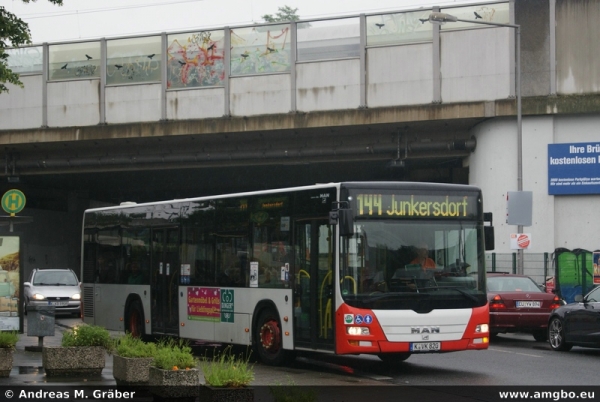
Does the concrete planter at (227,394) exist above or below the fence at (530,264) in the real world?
below

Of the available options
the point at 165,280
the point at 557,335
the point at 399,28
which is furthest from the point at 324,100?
the point at 557,335

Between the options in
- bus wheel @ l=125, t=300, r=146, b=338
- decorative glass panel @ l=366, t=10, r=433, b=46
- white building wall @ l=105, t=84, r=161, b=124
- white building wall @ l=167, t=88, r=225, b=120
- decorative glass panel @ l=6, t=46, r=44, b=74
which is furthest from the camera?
decorative glass panel @ l=6, t=46, r=44, b=74

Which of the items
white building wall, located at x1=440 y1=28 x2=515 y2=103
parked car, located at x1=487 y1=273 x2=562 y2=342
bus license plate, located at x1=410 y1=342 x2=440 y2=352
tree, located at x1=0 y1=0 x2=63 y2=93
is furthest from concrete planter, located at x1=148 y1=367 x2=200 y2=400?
white building wall, located at x1=440 y1=28 x2=515 y2=103

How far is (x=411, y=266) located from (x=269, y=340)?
2.88 metres

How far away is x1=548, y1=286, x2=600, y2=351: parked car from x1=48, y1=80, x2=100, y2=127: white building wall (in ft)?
73.9

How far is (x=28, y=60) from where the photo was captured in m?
39.8

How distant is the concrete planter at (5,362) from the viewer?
13.4 metres

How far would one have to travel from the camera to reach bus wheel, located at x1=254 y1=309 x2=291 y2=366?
1597cm

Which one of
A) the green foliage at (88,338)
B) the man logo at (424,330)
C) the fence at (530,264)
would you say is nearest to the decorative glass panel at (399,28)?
the fence at (530,264)

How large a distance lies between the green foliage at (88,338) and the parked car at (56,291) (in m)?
19.1

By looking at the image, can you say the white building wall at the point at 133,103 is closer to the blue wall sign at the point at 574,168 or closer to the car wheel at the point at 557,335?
the blue wall sign at the point at 574,168

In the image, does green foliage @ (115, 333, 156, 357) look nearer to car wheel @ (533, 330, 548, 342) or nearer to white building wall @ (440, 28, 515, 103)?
car wheel @ (533, 330, 548, 342)

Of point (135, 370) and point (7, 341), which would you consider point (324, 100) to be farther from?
point (135, 370)

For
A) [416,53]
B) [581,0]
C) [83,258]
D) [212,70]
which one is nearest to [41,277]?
[212,70]
